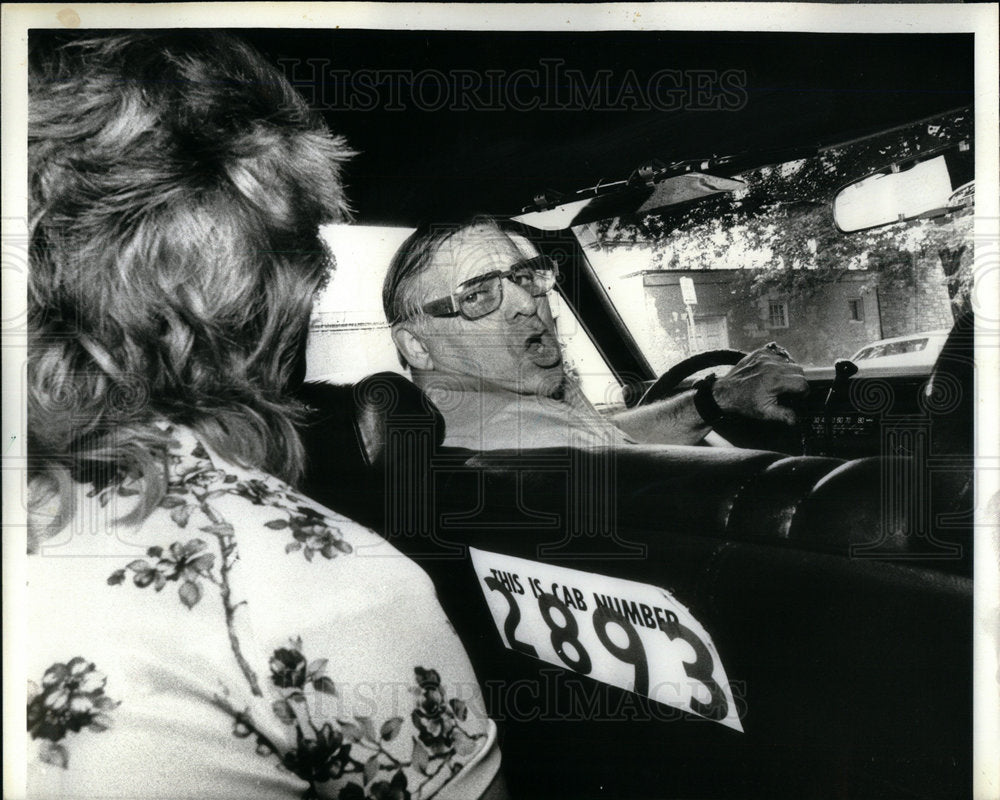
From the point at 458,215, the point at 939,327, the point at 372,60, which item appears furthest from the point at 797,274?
the point at 372,60

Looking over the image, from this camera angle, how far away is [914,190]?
134 cm

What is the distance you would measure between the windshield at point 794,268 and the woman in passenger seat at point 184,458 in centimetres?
66

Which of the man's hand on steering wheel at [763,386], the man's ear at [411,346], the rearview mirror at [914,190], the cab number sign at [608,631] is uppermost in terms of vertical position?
the rearview mirror at [914,190]

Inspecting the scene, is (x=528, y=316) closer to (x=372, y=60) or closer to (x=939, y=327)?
A: (x=372, y=60)

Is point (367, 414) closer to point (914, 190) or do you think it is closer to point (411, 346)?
point (411, 346)

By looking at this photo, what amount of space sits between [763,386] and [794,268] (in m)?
0.25

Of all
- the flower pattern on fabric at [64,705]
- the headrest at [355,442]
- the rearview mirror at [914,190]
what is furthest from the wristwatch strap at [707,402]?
the flower pattern on fabric at [64,705]

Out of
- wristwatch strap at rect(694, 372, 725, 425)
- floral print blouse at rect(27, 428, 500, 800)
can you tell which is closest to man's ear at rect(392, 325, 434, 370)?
floral print blouse at rect(27, 428, 500, 800)

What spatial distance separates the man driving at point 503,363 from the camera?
1355 millimetres

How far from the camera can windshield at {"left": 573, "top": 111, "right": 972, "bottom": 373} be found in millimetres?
1348

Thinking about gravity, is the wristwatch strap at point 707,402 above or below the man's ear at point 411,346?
below

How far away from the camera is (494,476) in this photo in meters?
1.35

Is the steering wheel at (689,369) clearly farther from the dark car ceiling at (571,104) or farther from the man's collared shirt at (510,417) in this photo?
the dark car ceiling at (571,104)

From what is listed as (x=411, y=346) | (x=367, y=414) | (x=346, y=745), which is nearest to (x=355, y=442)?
(x=367, y=414)
